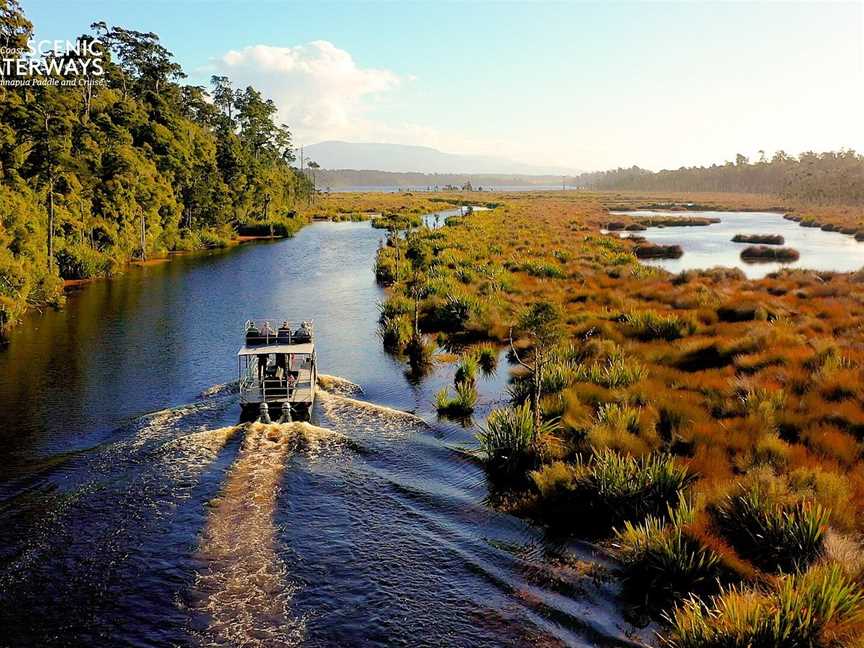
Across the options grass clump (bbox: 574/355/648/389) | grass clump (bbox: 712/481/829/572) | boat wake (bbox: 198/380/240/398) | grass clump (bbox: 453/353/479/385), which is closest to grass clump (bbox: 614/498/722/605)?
grass clump (bbox: 712/481/829/572)

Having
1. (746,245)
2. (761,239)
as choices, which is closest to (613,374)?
(746,245)

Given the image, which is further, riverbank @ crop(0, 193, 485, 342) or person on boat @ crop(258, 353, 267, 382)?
riverbank @ crop(0, 193, 485, 342)

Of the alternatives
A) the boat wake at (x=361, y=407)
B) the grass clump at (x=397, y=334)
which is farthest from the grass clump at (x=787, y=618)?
the grass clump at (x=397, y=334)

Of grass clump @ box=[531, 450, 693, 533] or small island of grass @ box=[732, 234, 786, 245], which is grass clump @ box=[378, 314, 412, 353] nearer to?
grass clump @ box=[531, 450, 693, 533]

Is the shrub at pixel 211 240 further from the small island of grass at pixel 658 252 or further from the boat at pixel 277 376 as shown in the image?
the boat at pixel 277 376

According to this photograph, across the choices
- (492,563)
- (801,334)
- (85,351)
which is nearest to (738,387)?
(801,334)

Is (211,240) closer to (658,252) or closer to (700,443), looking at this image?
(658,252)

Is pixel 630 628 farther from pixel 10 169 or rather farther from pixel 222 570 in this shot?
pixel 10 169
